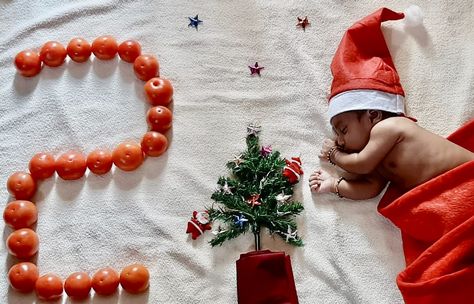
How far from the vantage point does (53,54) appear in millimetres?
1502

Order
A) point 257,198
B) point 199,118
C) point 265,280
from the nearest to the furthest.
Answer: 1. point 265,280
2. point 257,198
3. point 199,118

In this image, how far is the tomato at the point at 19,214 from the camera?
1.37 meters

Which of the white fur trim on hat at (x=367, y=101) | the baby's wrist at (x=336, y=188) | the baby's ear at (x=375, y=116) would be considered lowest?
the baby's wrist at (x=336, y=188)

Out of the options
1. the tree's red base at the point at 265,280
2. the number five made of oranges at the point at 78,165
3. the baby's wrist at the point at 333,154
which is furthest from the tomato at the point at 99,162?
the baby's wrist at the point at 333,154

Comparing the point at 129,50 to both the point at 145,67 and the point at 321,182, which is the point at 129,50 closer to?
the point at 145,67

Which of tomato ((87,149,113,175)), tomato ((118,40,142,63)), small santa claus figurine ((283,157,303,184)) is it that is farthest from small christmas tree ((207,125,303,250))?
tomato ((118,40,142,63))

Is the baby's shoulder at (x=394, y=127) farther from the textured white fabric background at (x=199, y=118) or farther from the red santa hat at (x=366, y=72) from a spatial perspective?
the textured white fabric background at (x=199, y=118)

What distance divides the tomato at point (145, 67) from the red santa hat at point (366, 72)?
0.41 m

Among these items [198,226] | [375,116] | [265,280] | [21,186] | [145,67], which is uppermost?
[145,67]

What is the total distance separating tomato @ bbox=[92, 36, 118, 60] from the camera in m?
1.51

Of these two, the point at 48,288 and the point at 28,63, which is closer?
the point at 48,288

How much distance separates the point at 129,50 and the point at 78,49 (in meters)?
0.12

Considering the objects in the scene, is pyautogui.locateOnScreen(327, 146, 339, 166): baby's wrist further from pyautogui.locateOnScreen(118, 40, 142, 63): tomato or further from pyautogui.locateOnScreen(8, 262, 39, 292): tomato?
pyautogui.locateOnScreen(8, 262, 39, 292): tomato

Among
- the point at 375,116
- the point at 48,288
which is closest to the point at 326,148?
the point at 375,116
